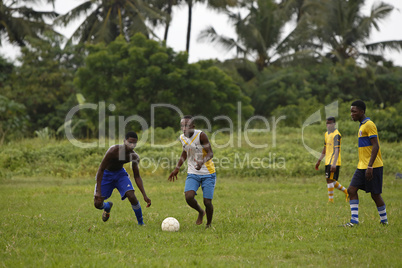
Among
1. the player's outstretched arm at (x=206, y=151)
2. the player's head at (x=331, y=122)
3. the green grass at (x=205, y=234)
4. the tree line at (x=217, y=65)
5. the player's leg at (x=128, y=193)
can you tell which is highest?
the tree line at (x=217, y=65)

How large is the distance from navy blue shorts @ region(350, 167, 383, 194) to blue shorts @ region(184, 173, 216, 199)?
2505 millimetres

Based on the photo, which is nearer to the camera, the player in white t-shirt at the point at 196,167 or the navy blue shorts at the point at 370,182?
the navy blue shorts at the point at 370,182

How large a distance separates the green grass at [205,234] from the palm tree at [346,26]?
24.2 metres

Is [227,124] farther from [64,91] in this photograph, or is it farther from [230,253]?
[230,253]

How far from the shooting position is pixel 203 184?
26.9 feet

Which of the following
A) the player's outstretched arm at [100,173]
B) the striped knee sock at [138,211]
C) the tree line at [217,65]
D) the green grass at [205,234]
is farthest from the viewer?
the tree line at [217,65]

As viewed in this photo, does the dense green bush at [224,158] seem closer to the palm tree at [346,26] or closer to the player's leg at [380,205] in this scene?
the player's leg at [380,205]

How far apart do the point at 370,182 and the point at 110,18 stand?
2932cm

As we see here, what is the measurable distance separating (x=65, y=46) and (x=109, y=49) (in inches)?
345

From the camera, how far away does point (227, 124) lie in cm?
2900

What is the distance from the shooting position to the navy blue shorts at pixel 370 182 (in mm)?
7668

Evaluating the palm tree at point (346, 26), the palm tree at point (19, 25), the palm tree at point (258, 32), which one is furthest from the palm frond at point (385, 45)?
the palm tree at point (19, 25)

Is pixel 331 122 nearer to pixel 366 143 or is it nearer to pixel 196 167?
pixel 366 143

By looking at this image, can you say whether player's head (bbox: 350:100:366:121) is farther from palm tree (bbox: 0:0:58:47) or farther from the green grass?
palm tree (bbox: 0:0:58:47)
